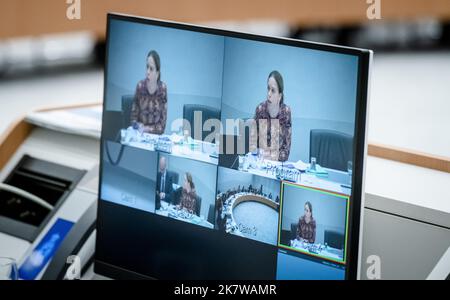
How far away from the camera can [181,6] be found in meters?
5.61

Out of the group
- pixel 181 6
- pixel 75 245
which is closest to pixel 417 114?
pixel 181 6

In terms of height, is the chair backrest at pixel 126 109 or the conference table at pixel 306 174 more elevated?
the chair backrest at pixel 126 109

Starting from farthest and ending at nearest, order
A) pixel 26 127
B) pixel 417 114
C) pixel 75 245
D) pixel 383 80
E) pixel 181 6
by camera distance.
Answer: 1. pixel 383 80
2. pixel 181 6
3. pixel 417 114
4. pixel 26 127
5. pixel 75 245

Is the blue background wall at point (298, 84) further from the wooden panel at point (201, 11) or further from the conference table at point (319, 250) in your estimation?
the wooden panel at point (201, 11)

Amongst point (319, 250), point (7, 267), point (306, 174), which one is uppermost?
point (306, 174)

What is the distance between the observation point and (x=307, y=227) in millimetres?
1372

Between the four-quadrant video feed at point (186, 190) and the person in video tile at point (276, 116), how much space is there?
131 millimetres

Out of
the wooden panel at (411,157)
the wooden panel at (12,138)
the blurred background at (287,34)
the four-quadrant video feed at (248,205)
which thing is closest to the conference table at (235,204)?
the four-quadrant video feed at (248,205)

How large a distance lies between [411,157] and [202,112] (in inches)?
21.2

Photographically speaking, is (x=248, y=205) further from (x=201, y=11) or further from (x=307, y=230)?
(x=201, y=11)

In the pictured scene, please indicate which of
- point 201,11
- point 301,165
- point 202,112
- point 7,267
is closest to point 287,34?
point 201,11

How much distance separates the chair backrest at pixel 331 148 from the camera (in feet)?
4.25
